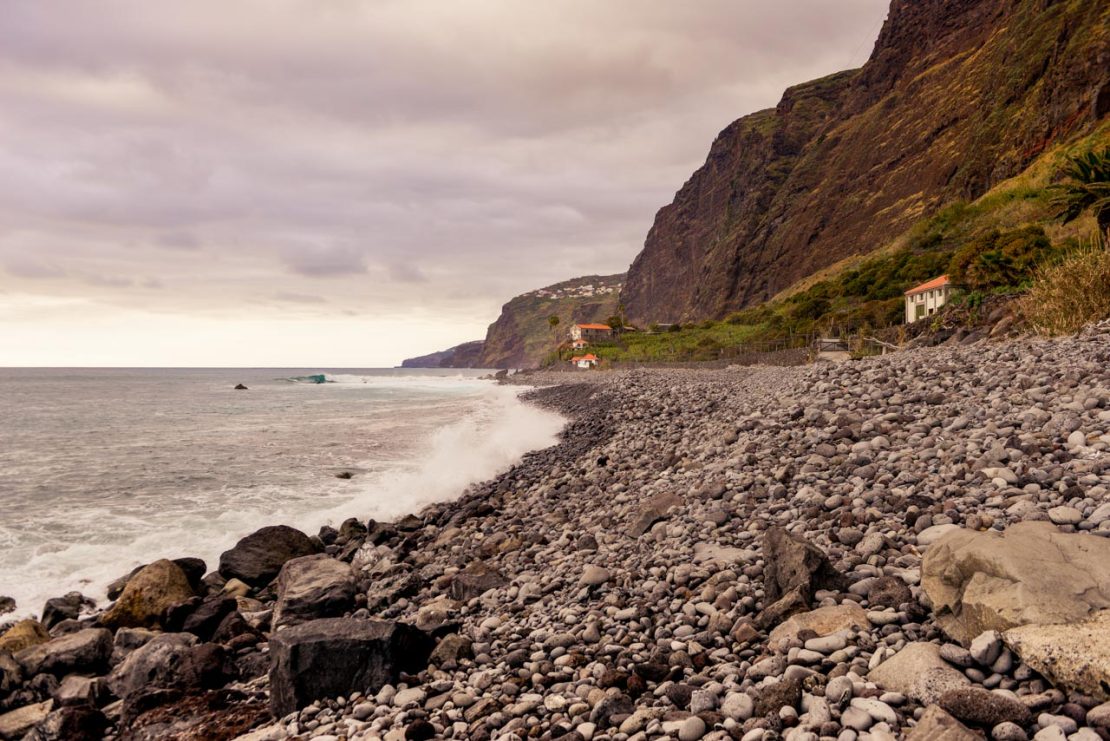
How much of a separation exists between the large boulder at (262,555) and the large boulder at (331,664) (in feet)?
18.2

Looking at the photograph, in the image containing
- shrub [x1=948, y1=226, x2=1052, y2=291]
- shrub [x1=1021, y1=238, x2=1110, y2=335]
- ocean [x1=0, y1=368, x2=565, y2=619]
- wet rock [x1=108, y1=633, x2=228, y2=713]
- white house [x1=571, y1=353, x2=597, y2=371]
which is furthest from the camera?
white house [x1=571, y1=353, x2=597, y2=371]

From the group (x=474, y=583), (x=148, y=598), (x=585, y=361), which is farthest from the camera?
(x=585, y=361)

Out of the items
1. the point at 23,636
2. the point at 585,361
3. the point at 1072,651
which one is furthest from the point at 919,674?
the point at 585,361

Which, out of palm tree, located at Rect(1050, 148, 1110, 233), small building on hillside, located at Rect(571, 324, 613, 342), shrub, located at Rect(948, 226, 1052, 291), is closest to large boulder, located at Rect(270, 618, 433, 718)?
palm tree, located at Rect(1050, 148, 1110, 233)

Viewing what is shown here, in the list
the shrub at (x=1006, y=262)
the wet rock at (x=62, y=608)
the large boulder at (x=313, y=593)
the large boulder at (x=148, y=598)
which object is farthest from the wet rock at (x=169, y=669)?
the shrub at (x=1006, y=262)

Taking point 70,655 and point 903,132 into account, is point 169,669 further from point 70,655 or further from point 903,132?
point 903,132

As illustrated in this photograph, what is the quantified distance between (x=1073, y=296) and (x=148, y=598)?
19.7 meters

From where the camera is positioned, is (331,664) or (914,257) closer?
(331,664)

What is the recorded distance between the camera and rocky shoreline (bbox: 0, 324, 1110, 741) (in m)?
3.85

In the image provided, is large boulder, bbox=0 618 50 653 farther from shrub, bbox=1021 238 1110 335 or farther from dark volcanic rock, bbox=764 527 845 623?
shrub, bbox=1021 238 1110 335

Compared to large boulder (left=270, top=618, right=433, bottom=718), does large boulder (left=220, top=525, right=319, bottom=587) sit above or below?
below

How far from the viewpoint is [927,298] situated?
4353 centimetres

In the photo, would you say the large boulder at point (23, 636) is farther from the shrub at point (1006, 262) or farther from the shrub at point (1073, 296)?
the shrub at point (1006, 262)

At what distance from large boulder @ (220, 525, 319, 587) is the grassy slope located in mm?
41313
